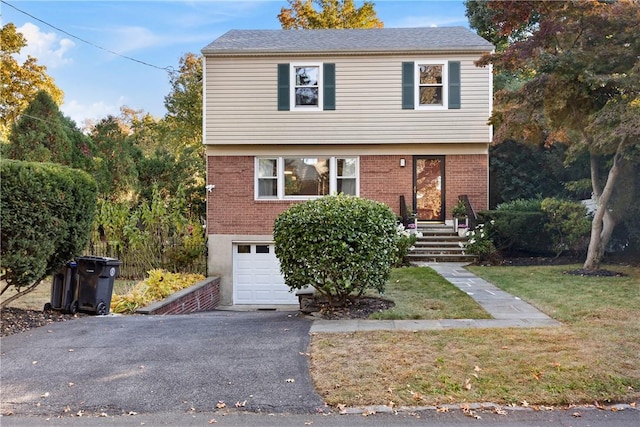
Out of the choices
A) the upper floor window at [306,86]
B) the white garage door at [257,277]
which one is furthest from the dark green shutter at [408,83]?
the white garage door at [257,277]

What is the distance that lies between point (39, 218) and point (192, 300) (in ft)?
16.6

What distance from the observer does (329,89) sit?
14.9 metres

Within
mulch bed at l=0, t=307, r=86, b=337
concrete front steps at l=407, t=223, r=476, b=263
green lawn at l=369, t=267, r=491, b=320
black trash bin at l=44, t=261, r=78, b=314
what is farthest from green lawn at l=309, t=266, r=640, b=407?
concrete front steps at l=407, t=223, r=476, b=263

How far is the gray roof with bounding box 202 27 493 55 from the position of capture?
14.8 m

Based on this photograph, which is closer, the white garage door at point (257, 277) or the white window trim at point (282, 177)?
the white garage door at point (257, 277)

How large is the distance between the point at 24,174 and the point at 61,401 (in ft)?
11.7

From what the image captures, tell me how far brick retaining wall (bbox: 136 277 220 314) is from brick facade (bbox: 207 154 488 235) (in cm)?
205

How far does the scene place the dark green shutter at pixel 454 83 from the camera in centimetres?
1473

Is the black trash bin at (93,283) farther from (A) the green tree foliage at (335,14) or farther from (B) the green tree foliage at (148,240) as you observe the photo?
(A) the green tree foliage at (335,14)

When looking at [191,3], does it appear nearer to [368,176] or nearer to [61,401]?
[368,176]

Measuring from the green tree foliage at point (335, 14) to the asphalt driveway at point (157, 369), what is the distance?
2230 cm

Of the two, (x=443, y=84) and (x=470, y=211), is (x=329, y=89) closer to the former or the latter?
(x=443, y=84)

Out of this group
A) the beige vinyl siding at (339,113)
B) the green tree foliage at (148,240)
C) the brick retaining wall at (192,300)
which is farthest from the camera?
the beige vinyl siding at (339,113)

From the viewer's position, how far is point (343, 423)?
371cm
